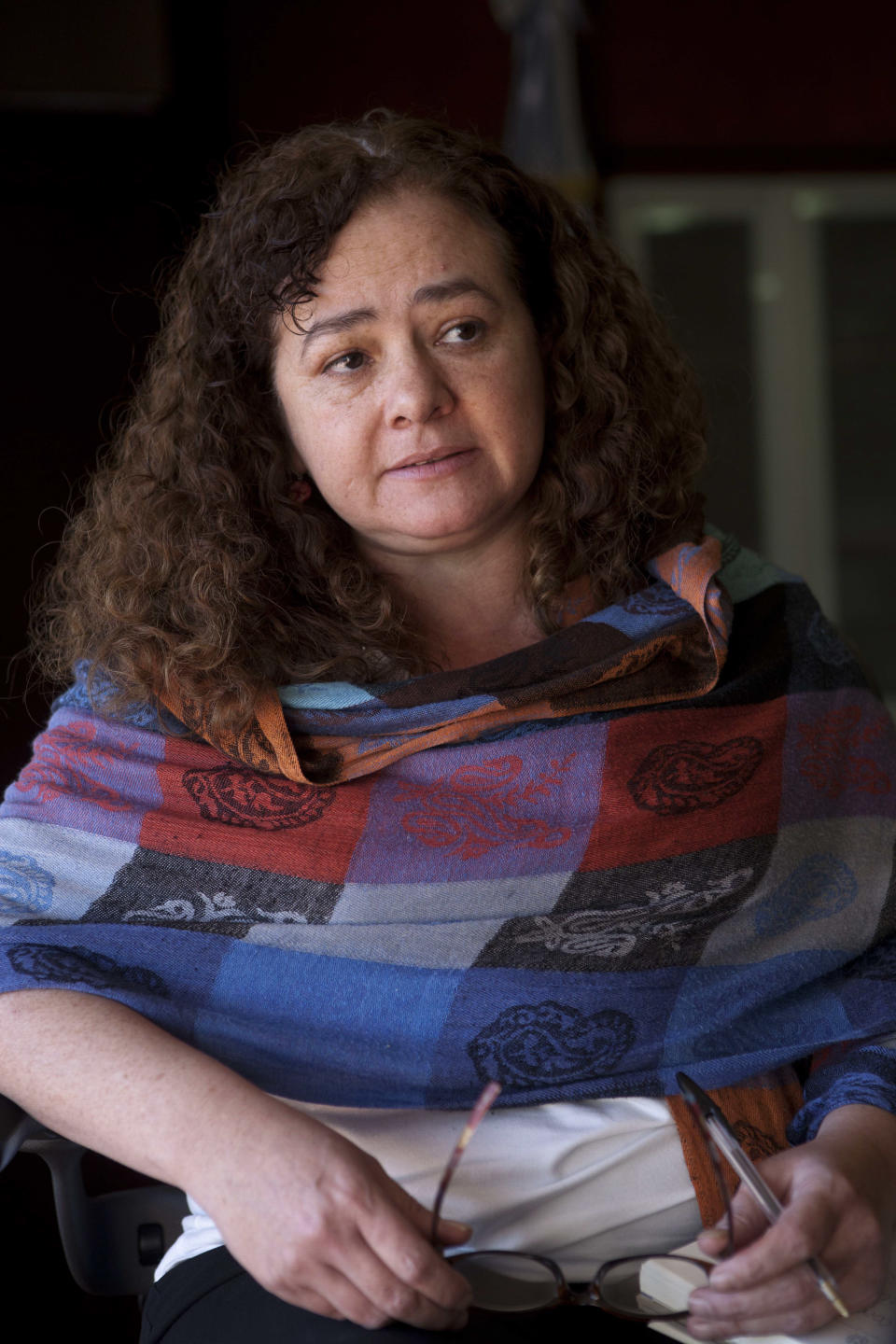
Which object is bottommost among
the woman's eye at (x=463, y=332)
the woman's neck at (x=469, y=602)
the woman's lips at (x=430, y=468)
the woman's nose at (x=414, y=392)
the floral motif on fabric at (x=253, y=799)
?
the floral motif on fabric at (x=253, y=799)

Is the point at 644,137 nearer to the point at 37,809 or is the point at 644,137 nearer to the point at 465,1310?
the point at 37,809

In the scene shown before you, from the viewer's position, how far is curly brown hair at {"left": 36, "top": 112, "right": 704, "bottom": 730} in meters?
1.46

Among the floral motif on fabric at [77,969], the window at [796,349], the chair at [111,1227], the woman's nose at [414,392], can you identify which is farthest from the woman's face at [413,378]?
the window at [796,349]

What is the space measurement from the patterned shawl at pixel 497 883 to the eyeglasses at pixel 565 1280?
18 centimetres

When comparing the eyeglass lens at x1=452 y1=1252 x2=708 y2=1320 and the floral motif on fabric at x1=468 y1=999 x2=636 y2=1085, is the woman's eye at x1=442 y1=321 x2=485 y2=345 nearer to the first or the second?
the floral motif on fabric at x1=468 y1=999 x2=636 y2=1085

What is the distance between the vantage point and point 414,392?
1400 mm

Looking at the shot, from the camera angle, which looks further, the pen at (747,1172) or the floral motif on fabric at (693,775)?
the floral motif on fabric at (693,775)

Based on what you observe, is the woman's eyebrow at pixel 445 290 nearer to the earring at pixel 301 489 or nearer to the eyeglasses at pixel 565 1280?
the earring at pixel 301 489

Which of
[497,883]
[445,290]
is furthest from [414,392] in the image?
[497,883]

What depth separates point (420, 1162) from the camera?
1.25 m

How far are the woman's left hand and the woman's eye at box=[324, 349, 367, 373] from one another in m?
0.90

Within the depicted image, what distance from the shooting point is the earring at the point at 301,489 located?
1.61 metres

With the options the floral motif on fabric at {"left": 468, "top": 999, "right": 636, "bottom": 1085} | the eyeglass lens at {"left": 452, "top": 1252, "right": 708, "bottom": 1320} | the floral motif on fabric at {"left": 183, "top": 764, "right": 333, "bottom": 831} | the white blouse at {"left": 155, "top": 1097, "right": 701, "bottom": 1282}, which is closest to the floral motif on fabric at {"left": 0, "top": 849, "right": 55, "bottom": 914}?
the floral motif on fabric at {"left": 183, "top": 764, "right": 333, "bottom": 831}

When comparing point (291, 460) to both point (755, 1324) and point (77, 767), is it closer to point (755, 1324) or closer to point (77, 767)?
point (77, 767)
